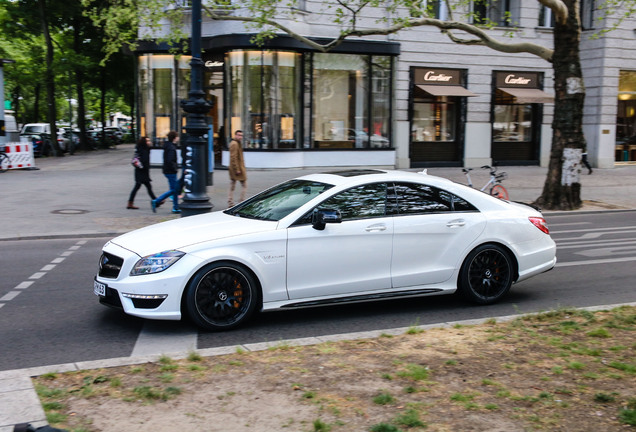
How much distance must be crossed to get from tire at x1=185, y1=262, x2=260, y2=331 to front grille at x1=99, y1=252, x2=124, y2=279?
2.57 ft

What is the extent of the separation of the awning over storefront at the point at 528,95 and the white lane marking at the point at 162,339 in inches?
988

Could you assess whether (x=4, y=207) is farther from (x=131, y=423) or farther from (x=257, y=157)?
(x=131, y=423)

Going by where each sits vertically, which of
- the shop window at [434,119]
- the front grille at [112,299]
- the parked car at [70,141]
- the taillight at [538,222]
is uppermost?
the shop window at [434,119]

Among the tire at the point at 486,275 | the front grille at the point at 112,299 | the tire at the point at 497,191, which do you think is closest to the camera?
the front grille at the point at 112,299

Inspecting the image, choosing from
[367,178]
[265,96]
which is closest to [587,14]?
[265,96]

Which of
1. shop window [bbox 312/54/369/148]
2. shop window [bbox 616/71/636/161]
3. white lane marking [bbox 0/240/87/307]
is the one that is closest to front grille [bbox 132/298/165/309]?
white lane marking [bbox 0/240/87/307]

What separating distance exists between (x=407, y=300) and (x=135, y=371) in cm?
389

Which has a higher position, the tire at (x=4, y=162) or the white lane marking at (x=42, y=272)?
the tire at (x=4, y=162)

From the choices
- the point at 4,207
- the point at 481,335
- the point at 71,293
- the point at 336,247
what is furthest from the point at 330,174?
the point at 4,207

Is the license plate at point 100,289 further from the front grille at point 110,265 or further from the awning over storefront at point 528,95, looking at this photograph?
the awning over storefront at point 528,95

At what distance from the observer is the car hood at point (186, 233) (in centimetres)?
659

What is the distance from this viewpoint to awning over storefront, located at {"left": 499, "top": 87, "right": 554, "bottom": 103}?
29.0m

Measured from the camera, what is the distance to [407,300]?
8.13 m

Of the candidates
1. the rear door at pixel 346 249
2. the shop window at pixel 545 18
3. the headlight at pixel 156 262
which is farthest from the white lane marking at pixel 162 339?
the shop window at pixel 545 18
